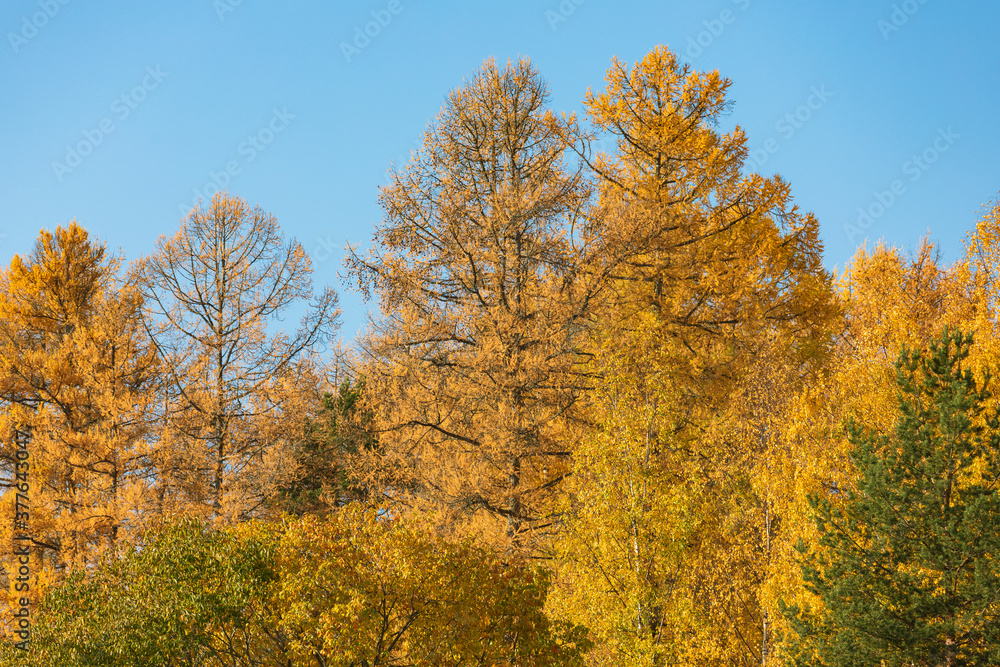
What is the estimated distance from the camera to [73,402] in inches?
800

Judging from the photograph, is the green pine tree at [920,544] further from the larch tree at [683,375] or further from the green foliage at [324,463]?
the green foliage at [324,463]

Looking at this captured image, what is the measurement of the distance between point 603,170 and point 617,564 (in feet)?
42.7

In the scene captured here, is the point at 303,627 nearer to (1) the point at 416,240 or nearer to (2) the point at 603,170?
(1) the point at 416,240

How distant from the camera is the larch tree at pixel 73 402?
60.1 ft

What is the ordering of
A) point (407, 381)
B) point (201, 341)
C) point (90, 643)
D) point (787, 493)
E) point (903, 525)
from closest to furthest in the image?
point (90, 643) < point (903, 525) < point (787, 493) < point (407, 381) < point (201, 341)

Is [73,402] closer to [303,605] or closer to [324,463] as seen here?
[324,463]

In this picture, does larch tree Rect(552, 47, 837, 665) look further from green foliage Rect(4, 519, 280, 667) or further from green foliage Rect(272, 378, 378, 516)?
green foliage Rect(272, 378, 378, 516)

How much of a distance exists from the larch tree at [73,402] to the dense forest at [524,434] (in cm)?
9

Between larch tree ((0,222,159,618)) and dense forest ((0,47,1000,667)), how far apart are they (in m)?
0.09

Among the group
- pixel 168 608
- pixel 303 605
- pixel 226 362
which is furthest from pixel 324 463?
pixel 303 605

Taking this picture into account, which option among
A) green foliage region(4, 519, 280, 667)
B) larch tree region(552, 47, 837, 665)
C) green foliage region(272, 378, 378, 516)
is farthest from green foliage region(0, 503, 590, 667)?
green foliage region(272, 378, 378, 516)

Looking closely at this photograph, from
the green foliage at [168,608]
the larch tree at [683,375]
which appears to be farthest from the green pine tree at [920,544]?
the green foliage at [168,608]

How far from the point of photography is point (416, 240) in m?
17.8

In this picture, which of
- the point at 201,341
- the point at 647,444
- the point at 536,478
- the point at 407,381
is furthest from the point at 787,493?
the point at 201,341
